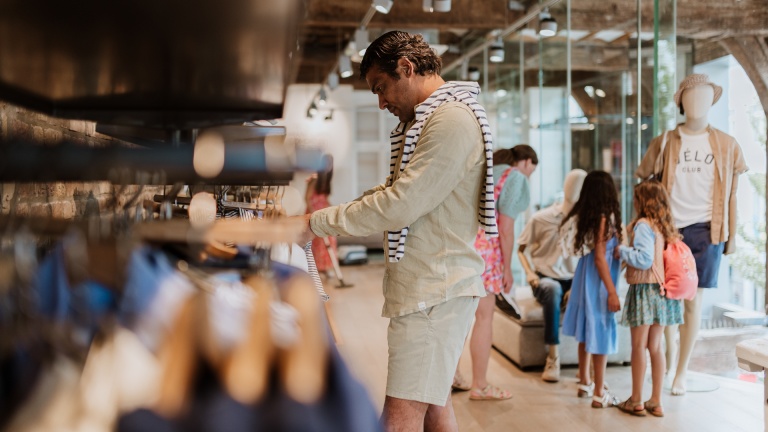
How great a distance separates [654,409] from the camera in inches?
147

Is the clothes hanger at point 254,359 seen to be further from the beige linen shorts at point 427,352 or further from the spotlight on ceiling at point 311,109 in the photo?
the spotlight on ceiling at point 311,109

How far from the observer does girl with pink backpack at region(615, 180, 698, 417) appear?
3.70m

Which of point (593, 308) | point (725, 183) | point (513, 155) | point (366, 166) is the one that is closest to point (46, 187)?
point (593, 308)

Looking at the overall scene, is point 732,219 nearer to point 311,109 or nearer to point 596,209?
point 596,209

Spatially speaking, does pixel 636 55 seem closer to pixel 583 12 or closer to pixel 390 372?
pixel 583 12

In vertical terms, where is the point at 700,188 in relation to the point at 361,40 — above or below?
below

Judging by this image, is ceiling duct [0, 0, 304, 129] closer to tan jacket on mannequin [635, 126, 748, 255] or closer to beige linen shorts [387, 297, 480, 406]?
beige linen shorts [387, 297, 480, 406]

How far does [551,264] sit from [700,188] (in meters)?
0.98

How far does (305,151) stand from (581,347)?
3489 mm

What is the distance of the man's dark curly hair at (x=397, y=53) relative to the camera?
1998 millimetres

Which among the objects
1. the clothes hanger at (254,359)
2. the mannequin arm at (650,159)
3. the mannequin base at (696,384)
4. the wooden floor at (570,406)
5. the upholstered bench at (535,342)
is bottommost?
the wooden floor at (570,406)

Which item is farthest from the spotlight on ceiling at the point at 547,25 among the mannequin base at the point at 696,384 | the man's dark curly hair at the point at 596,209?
the mannequin base at the point at 696,384

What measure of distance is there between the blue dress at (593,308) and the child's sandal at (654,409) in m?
0.31

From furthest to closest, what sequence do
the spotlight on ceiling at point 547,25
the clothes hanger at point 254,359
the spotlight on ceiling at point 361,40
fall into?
the spotlight on ceiling at point 361,40
the spotlight on ceiling at point 547,25
the clothes hanger at point 254,359
